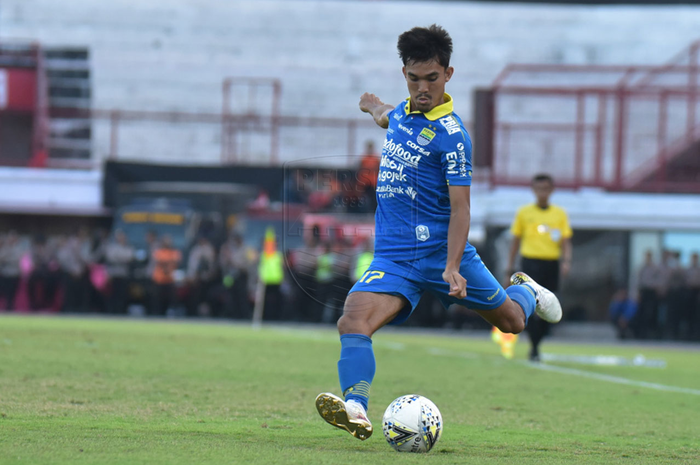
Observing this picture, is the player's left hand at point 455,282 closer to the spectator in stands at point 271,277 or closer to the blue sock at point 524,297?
the blue sock at point 524,297

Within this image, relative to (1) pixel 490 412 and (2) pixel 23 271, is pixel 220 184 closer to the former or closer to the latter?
(2) pixel 23 271

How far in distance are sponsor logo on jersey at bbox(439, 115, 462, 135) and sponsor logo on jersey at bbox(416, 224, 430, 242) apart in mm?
527

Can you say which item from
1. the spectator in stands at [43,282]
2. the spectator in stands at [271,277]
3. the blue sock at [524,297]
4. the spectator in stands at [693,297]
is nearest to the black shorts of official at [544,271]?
the blue sock at [524,297]

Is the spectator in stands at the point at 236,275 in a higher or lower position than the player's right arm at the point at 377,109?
lower

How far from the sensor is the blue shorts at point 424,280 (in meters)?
5.54

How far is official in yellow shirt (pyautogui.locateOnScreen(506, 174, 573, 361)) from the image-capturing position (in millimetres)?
12055

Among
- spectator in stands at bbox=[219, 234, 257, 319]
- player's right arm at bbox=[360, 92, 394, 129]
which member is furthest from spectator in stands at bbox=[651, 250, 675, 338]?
player's right arm at bbox=[360, 92, 394, 129]

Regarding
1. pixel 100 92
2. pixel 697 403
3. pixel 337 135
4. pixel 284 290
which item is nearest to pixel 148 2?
pixel 100 92

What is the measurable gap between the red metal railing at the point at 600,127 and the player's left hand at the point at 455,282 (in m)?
18.1

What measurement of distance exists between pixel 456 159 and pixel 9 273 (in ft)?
62.9

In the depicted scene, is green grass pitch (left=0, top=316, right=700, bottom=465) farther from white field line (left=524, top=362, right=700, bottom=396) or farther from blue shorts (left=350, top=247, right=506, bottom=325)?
blue shorts (left=350, top=247, right=506, bottom=325)

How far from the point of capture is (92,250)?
23.0 m

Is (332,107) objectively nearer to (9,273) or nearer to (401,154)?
(9,273)

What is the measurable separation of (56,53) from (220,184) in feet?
24.6
